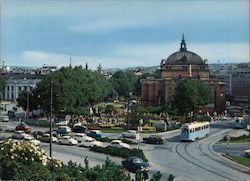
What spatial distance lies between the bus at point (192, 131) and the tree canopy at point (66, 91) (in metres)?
20.6

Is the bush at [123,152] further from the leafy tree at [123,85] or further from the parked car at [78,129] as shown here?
the leafy tree at [123,85]

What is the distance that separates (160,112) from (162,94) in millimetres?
16062

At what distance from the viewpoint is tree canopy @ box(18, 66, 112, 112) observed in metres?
63.7

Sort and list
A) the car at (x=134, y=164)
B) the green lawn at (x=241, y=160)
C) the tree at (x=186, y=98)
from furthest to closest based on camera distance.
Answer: the tree at (x=186, y=98), the green lawn at (x=241, y=160), the car at (x=134, y=164)

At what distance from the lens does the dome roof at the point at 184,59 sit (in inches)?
3881

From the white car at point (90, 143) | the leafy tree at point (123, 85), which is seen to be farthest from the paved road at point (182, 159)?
the leafy tree at point (123, 85)

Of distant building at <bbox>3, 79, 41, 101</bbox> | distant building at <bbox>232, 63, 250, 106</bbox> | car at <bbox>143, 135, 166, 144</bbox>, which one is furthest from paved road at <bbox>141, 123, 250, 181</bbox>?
distant building at <bbox>232, 63, 250, 106</bbox>

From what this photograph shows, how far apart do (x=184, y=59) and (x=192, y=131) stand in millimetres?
51221

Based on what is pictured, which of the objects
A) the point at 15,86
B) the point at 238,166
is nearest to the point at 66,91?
the point at 238,166

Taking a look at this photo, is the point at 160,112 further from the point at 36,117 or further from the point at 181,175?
the point at 181,175

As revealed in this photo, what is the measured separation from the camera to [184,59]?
98688mm

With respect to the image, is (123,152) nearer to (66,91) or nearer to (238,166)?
(238,166)

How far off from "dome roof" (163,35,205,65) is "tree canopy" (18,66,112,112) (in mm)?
28049

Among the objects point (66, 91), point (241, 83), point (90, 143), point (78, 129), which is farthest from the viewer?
point (241, 83)
